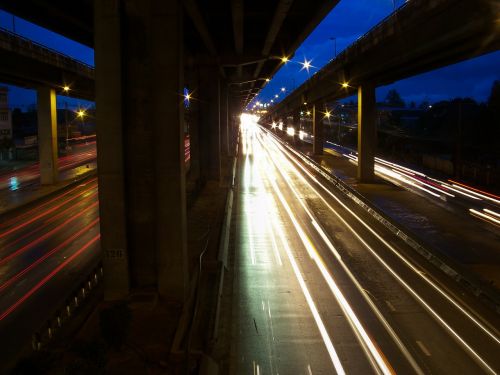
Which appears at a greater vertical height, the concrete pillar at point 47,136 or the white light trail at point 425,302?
the concrete pillar at point 47,136

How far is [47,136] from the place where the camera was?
38.7 metres

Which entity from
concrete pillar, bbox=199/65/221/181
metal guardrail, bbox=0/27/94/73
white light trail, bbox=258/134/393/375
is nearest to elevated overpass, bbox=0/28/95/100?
metal guardrail, bbox=0/27/94/73

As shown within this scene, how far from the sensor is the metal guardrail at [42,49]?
2734 centimetres

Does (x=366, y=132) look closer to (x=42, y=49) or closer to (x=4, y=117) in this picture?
(x=42, y=49)

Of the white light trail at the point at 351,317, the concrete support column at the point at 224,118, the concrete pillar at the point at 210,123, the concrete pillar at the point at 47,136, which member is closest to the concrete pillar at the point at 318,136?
the concrete support column at the point at 224,118

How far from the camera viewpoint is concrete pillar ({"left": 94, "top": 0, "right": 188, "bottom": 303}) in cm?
1133

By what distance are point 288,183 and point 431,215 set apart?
14648mm

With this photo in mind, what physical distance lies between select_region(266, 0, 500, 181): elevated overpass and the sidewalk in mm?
6992

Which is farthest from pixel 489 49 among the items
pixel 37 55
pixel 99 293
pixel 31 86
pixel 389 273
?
pixel 31 86

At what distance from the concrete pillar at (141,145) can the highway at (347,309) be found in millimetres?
2696

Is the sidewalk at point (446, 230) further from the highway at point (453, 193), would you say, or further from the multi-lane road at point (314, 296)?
the multi-lane road at point (314, 296)

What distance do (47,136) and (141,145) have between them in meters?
30.3

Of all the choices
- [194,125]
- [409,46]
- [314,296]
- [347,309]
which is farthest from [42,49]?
[347,309]

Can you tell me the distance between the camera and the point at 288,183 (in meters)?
37.1
